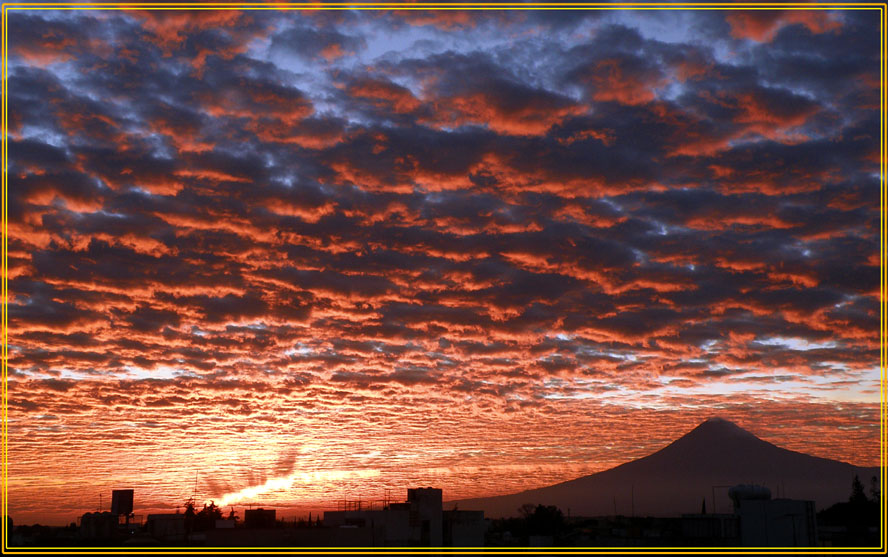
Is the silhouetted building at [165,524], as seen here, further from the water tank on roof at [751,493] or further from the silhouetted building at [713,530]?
the water tank on roof at [751,493]

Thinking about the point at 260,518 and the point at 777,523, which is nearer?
the point at 260,518

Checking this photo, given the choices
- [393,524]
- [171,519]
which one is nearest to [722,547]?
[393,524]

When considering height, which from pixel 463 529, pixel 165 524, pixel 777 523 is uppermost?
pixel 777 523

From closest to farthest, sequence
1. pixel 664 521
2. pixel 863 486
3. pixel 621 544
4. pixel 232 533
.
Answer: pixel 232 533
pixel 621 544
pixel 664 521
pixel 863 486

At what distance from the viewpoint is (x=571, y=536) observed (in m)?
84.2

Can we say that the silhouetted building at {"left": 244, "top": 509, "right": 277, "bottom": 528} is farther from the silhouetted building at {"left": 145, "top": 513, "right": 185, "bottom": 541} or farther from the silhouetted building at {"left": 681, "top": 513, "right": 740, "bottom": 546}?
the silhouetted building at {"left": 681, "top": 513, "right": 740, "bottom": 546}

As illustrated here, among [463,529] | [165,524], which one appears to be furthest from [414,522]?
[165,524]

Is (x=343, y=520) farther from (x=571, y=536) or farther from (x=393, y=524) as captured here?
(x=571, y=536)

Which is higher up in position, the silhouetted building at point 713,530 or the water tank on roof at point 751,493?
the water tank on roof at point 751,493

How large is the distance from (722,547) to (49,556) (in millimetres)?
47642

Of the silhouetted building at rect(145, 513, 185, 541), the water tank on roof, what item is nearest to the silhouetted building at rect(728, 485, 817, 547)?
the water tank on roof

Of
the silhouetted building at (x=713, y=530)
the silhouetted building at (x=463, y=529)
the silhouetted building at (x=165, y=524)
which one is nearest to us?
the silhouetted building at (x=713, y=530)

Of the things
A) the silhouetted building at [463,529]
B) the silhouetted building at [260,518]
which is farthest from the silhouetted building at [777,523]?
the silhouetted building at [260,518]

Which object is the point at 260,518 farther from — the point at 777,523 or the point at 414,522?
the point at 777,523
